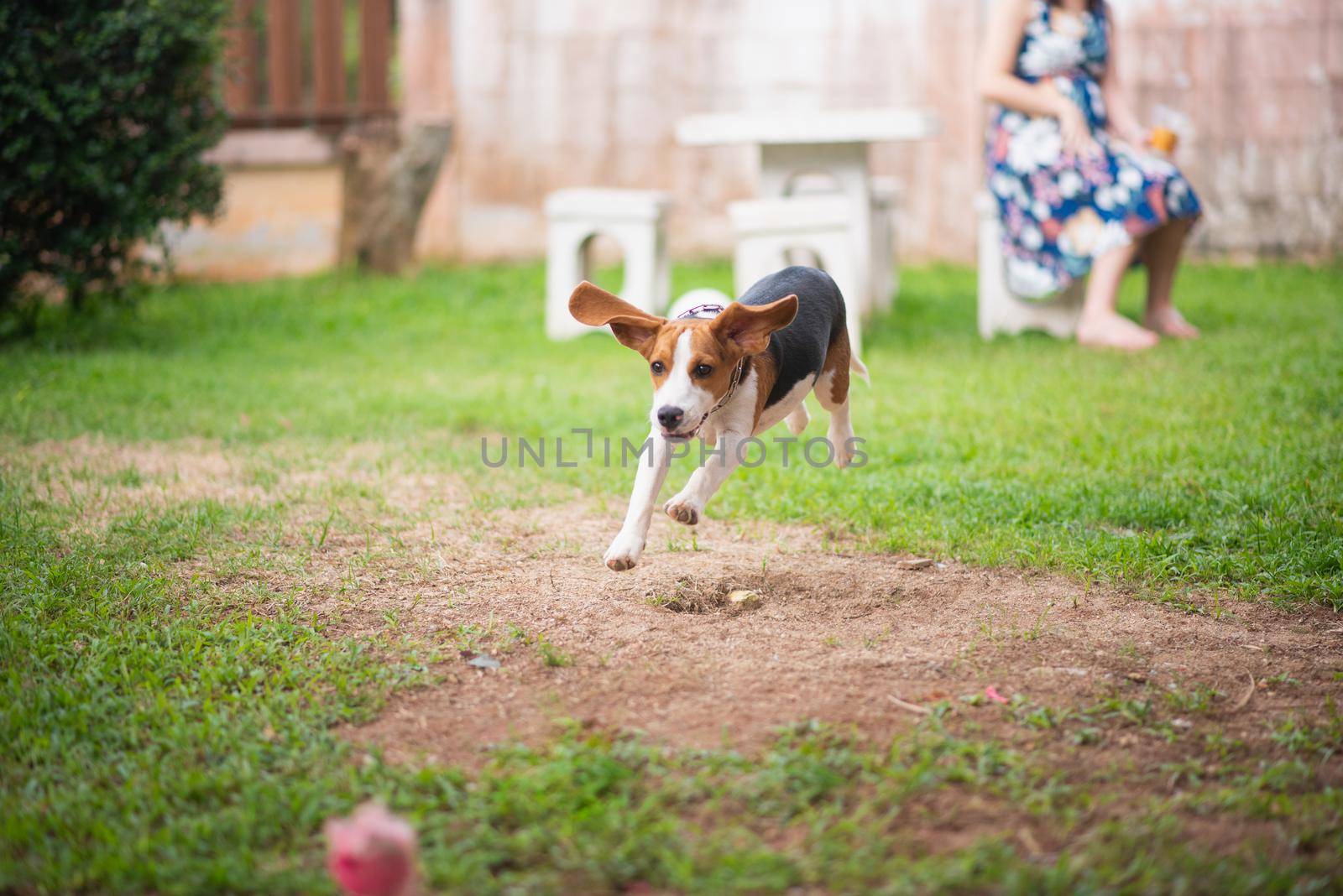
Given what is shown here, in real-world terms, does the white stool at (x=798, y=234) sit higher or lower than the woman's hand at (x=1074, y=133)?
lower

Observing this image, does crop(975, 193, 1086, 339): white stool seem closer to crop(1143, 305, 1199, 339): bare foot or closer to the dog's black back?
crop(1143, 305, 1199, 339): bare foot

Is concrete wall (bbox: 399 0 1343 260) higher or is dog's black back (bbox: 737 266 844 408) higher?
concrete wall (bbox: 399 0 1343 260)

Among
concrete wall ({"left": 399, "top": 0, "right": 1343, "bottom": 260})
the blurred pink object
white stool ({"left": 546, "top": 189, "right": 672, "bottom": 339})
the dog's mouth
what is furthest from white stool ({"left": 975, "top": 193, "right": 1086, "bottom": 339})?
the blurred pink object

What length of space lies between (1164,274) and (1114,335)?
2.12ft

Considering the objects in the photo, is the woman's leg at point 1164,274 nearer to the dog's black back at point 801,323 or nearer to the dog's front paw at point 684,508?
the dog's black back at point 801,323

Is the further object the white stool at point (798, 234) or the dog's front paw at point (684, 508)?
the white stool at point (798, 234)

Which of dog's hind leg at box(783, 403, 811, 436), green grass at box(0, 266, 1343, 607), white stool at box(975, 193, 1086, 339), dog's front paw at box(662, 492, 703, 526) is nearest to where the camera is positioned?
dog's front paw at box(662, 492, 703, 526)

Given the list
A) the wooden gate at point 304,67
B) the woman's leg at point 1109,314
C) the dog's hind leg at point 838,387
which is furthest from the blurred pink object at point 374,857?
the wooden gate at point 304,67

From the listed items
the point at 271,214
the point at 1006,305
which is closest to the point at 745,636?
the point at 1006,305

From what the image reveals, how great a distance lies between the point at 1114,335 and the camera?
740 cm

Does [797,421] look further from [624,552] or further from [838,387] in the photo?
[624,552]

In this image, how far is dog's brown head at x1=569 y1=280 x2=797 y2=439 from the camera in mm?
3131

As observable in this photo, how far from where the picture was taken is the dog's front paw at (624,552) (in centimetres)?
323

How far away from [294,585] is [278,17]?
869 cm
